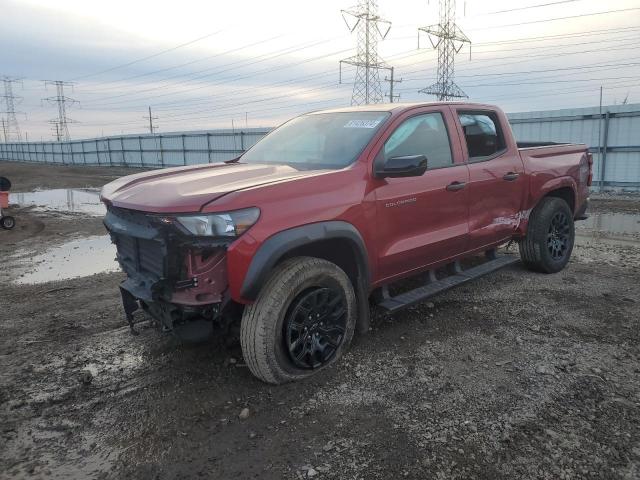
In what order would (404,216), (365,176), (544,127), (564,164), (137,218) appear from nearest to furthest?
(137,218) < (365,176) < (404,216) < (564,164) < (544,127)

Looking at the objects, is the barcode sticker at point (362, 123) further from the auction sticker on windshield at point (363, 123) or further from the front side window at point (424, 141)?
the front side window at point (424, 141)

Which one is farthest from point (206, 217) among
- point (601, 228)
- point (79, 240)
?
point (601, 228)

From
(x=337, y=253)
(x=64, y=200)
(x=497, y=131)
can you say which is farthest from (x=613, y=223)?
(x=64, y=200)

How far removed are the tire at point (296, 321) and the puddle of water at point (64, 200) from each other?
929 cm

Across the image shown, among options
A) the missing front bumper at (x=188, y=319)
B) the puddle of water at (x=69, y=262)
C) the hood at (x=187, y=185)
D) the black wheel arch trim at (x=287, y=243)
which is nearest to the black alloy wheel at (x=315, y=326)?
the black wheel arch trim at (x=287, y=243)

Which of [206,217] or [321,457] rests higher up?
[206,217]

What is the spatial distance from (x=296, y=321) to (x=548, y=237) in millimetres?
3631

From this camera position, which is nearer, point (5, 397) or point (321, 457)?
point (321, 457)

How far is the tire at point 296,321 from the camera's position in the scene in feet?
10.2

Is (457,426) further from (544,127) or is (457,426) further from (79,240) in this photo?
(544,127)

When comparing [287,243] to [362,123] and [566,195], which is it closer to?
[362,123]

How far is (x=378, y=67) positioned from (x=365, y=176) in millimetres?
35457

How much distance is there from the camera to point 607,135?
44.2 ft

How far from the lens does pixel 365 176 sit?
3592 millimetres
